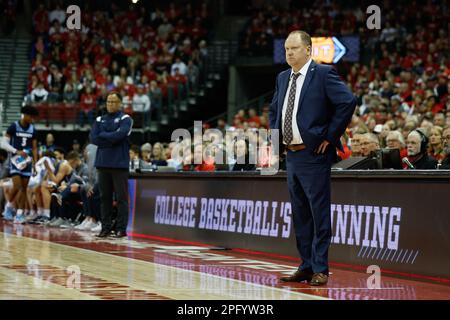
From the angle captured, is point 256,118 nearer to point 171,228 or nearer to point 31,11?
point 171,228

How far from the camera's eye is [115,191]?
42.9 feet

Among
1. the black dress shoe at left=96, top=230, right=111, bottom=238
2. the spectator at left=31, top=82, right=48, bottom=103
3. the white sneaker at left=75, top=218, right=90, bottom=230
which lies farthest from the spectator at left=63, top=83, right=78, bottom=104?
the black dress shoe at left=96, top=230, right=111, bottom=238

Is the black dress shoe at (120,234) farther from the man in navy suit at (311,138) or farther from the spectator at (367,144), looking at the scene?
the man in navy suit at (311,138)

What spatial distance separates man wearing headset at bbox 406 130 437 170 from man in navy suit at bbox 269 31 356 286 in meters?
2.49

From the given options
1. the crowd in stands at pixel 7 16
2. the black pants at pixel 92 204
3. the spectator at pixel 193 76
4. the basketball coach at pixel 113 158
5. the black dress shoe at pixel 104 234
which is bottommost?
the black dress shoe at pixel 104 234

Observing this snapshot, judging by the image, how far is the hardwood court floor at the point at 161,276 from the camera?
6.73 metres

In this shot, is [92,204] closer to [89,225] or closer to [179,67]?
[89,225]

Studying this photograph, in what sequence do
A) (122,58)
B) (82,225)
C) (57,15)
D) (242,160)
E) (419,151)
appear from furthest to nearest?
1. (57,15)
2. (122,58)
3. (82,225)
4. (242,160)
5. (419,151)

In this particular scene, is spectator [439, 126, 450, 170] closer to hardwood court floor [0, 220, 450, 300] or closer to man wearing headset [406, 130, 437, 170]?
man wearing headset [406, 130, 437, 170]

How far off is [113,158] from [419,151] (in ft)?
15.2

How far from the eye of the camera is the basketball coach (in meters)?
12.8

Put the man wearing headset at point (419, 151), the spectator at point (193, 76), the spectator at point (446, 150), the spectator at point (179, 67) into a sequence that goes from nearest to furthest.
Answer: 1. the spectator at point (446, 150)
2. the man wearing headset at point (419, 151)
3. the spectator at point (193, 76)
4. the spectator at point (179, 67)

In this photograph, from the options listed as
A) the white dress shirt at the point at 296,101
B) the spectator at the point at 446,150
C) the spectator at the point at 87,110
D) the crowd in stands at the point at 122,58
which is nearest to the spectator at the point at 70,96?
the crowd in stands at the point at 122,58

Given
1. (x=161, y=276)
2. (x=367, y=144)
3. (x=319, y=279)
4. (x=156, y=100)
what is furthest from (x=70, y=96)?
(x=319, y=279)
